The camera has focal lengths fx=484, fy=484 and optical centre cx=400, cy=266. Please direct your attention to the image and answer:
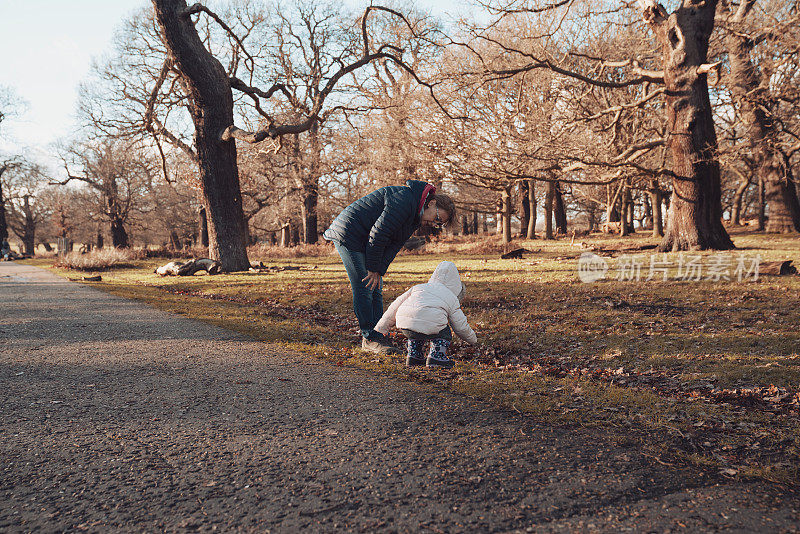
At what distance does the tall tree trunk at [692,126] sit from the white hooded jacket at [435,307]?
36.3 feet

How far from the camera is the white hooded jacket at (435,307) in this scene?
4082 mm

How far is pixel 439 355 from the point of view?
167 inches

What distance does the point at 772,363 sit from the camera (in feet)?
14.5

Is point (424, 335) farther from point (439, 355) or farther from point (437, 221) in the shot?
point (437, 221)

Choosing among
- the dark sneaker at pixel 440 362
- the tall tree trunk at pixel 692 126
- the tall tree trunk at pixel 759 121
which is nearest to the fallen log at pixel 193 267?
the dark sneaker at pixel 440 362

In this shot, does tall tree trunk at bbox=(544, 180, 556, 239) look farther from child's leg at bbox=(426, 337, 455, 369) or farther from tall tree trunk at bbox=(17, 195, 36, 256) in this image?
tall tree trunk at bbox=(17, 195, 36, 256)

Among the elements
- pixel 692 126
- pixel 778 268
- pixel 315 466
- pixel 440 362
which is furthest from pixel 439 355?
pixel 692 126

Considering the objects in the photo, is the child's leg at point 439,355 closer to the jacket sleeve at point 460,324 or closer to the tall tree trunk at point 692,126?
the jacket sleeve at point 460,324

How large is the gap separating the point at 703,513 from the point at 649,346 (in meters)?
3.63

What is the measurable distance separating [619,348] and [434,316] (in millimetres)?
2537

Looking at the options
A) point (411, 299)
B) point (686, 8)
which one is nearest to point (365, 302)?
point (411, 299)

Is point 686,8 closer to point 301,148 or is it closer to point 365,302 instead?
point 365,302

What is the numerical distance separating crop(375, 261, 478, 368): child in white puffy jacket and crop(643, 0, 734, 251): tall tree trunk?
11.1 metres

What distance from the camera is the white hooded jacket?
4082 mm
